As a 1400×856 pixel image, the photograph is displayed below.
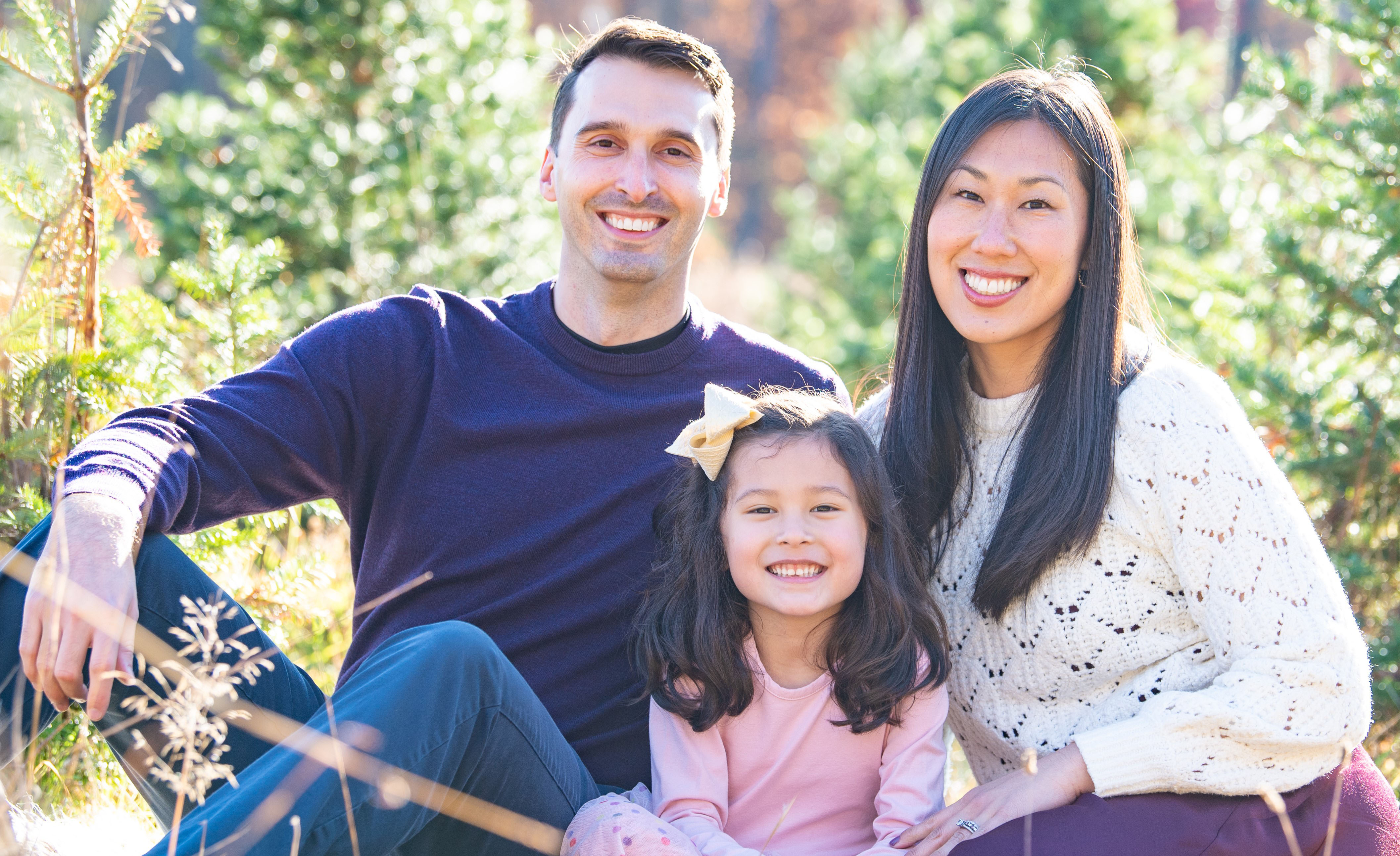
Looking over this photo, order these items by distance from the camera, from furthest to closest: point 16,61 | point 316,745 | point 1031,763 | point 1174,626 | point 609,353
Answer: point 609,353
point 16,61
point 1174,626
point 1031,763
point 316,745

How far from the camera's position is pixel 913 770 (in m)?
2.35

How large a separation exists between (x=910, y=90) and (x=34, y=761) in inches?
297

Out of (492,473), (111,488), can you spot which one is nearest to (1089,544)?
(492,473)

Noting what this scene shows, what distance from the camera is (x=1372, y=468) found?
3.80 meters

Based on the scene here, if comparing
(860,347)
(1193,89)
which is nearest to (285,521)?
(860,347)

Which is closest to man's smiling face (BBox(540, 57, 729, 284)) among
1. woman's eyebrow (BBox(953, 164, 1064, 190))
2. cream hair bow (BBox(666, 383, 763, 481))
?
cream hair bow (BBox(666, 383, 763, 481))

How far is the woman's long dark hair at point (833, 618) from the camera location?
2377 mm

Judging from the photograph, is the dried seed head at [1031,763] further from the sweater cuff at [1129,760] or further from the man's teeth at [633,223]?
the man's teeth at [633,223]

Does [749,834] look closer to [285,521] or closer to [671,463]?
[671,463]

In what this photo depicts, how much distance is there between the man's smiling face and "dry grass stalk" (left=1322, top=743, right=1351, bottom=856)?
1.74 meters

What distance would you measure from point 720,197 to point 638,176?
401mm

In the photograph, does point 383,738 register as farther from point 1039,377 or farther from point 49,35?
point 49,35

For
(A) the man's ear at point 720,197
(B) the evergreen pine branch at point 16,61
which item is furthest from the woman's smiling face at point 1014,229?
(B) the evergreen pine branch at point 16,61

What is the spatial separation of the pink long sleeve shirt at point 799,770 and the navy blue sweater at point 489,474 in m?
0.27
